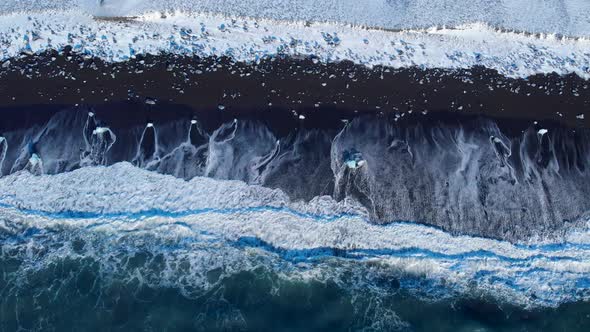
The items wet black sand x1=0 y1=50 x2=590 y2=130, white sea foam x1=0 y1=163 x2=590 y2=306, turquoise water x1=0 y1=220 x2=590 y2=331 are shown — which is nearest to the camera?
turquoise water x1=0 y1=220 x2=590 y2=331

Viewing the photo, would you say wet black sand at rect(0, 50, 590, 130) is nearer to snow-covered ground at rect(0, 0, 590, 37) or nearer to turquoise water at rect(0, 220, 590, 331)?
snow-covered ground at rect(0, 0, 590, 37)

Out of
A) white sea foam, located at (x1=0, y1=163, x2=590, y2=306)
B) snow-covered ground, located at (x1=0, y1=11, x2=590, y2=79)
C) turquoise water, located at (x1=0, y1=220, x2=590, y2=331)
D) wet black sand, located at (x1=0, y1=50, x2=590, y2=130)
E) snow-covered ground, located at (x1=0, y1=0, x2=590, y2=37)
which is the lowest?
turquoise water, located at (x1=0, y1=220, x2=590, y2=331)

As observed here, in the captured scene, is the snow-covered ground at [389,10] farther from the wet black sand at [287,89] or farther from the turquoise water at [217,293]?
the turquoise water at [217,293]

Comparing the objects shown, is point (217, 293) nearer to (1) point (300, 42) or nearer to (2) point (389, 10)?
(1) point (300, 42)

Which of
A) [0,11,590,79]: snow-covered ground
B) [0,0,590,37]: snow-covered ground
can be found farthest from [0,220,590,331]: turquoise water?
[0,0,590,37]: snow-covered ground

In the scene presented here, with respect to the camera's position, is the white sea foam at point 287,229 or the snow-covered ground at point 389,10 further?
the snow-covered ground at point 389,10

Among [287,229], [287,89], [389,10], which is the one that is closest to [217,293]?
[287,229]

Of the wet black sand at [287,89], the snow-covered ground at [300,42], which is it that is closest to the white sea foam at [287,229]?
the wet black sand at [287,89]
